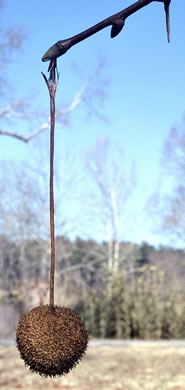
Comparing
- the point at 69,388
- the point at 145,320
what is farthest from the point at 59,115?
the point at 69,388

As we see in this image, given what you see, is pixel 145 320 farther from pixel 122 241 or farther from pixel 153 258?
pixel 153 258

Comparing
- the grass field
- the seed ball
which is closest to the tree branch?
the seed ball

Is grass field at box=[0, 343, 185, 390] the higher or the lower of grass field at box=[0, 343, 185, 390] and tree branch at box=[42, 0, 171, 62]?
the lower

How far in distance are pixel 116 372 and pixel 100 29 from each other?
506 cm

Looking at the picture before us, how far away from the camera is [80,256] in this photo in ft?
59.6

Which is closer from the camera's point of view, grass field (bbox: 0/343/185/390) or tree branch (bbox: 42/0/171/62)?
tree branch (bbox: 42/0/171/62)

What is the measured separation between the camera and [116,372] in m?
5.19

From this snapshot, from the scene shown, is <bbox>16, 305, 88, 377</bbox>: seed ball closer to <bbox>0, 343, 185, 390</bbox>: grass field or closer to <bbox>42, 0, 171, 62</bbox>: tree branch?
<bbox>42, 0, 171, 62</bbox>: tree branch

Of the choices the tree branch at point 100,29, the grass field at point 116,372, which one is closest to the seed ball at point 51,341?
the tree branch at point 100,29

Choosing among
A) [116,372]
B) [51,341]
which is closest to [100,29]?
[51,341]

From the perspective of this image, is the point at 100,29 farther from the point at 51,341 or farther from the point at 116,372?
the point at 116,372

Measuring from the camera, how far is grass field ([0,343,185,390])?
4691mm

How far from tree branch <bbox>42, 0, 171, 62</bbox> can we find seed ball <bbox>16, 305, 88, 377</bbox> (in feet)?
0.60

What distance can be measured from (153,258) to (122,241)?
7.77 feet
